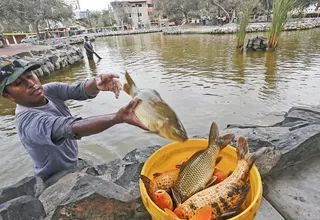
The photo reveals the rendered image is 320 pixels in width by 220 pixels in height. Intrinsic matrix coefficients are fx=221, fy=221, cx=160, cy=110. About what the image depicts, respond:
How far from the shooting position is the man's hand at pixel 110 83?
2427 millimetres

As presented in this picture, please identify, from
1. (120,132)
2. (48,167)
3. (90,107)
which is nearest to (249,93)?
(120,132)

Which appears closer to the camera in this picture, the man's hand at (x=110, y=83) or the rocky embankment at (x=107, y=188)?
the rocky embankment at (x=107, y=188)

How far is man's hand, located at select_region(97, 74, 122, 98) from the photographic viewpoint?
2427 mm

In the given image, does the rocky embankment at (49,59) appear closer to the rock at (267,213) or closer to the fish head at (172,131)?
the fish head at (172,131)

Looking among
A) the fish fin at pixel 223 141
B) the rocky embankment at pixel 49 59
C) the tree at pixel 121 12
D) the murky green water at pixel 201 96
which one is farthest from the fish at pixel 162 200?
the tree at pixel 121 12

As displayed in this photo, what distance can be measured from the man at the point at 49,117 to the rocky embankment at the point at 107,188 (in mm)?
221

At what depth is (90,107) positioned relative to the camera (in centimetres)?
763

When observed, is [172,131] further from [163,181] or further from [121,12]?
[121,12]

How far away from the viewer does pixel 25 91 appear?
208cm

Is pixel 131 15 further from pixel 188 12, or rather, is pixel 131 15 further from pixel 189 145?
pixel 189 145

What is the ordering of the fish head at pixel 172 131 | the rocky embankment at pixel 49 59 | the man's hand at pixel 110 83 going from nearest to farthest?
the fish head at pixel 172 131 → the man's hand at pixel 110 83 → the rocky embankment at pixel 49 59

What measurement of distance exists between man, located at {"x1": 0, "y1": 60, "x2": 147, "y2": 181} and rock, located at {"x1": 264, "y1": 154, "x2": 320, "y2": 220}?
5.06 feet

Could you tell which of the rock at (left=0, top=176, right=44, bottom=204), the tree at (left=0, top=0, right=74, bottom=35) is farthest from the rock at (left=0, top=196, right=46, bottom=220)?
the tree at (left=0, top=0, right=74, bottom=35)

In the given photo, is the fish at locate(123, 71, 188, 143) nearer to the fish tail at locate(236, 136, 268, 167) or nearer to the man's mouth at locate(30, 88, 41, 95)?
the fish tail at locate(236, 136, 268, 167)
